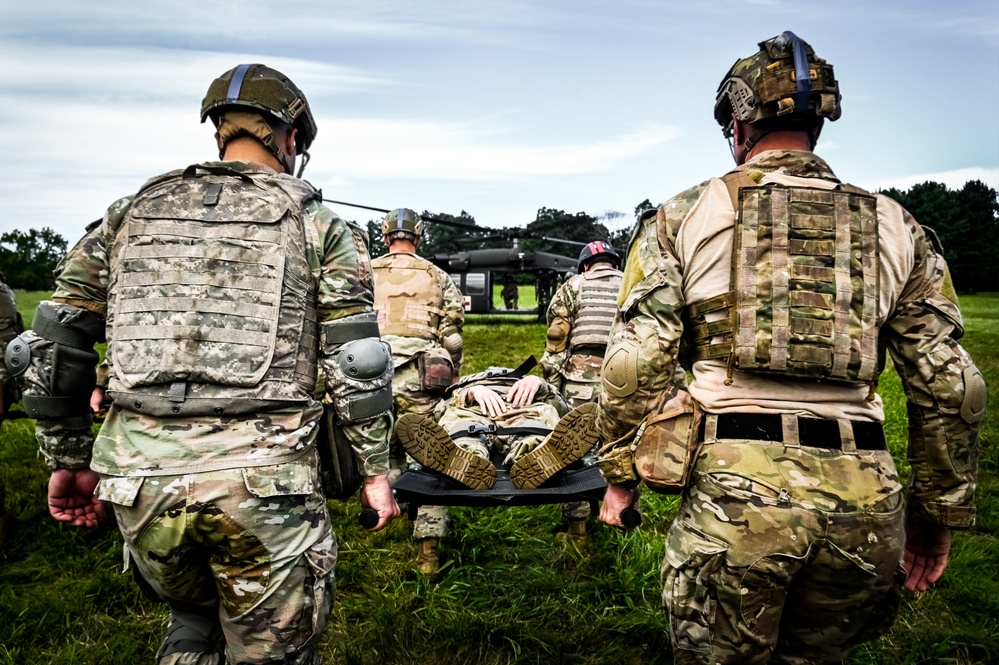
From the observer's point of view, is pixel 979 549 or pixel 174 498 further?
pixel 979 549

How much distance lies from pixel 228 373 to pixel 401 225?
4.18m

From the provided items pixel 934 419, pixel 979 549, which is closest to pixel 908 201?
pixel 979 549

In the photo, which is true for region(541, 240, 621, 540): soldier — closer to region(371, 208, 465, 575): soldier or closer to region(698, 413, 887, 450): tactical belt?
region(371, 208, 465, 575): soldier

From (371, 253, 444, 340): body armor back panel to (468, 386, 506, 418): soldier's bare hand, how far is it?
1159mm

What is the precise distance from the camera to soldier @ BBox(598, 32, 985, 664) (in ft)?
6.37

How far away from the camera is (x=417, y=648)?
11.1 feet

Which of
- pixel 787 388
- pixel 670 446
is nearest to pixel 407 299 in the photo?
pixel 670 446

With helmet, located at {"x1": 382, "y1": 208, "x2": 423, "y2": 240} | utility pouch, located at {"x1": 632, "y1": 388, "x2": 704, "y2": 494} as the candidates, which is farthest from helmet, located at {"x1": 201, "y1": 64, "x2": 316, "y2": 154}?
helmet, located at {"x1": 382, "y1": 208, "x2": 423, "y2": 240}

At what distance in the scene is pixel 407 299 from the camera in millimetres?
5691

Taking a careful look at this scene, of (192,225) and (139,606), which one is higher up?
(192,225)

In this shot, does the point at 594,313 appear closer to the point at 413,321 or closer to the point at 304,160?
the point at 413,321

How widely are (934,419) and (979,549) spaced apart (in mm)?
3123

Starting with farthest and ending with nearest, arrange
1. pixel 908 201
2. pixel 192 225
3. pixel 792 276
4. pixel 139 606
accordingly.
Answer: pixel 908 201 → pixel 139 606 → pixel 192 225 → pixel 792 276

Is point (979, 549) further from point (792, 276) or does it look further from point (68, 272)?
point (68, 272)
